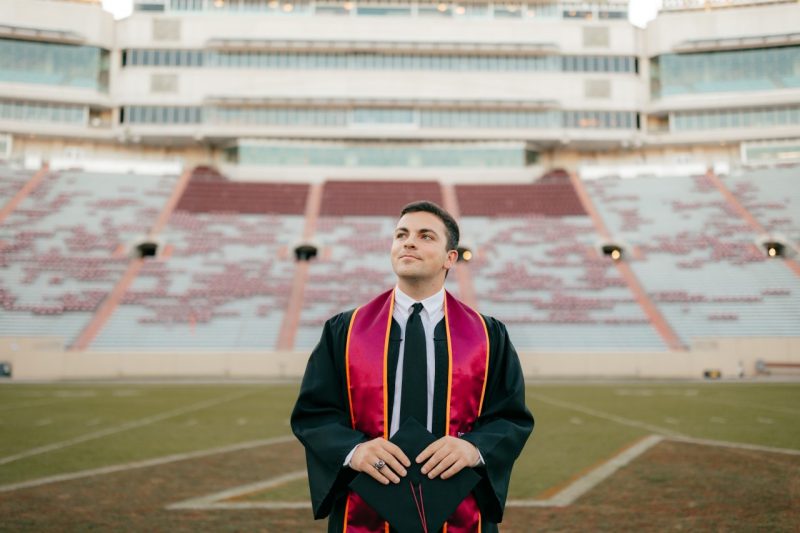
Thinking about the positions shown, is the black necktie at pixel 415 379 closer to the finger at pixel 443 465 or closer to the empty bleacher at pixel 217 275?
the finger at pixel 443 465

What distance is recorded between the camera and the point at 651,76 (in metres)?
49.1

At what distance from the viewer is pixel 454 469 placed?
3.05 metres

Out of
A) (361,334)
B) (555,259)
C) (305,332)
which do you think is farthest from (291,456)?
(555,259)

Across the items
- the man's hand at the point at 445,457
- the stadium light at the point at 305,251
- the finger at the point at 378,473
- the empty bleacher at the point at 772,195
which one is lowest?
the finger at the point at 378,473

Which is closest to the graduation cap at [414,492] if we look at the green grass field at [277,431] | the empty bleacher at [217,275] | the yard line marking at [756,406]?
the green grass field at [277,431]

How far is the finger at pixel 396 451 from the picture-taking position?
9.97 feet

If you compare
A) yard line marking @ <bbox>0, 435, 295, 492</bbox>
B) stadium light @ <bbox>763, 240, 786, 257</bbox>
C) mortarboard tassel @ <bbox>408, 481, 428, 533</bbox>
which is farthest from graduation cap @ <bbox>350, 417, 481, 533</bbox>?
stadium light @ <bbox>763, 240, 786, 257</bbox>

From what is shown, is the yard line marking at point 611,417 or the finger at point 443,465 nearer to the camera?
the finger at point 443,465

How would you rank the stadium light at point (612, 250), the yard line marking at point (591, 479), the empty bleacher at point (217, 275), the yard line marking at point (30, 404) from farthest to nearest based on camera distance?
the stadium light at point (612, 250) → the empty bleacher at point (217, 275) → the yard line marking at point (30, 404) → the yard line marking at point (591, 479)

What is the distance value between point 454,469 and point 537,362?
25841mm

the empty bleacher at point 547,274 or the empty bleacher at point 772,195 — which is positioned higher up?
the empty bleacher at point 772,195

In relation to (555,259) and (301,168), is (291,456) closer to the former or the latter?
(555,259)

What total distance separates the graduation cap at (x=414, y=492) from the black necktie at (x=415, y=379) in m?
0.15

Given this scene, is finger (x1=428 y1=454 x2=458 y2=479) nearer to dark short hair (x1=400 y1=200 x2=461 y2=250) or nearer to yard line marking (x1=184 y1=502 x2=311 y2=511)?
dark short hair (x1=400 y1=200 x2=461 y2=250)
